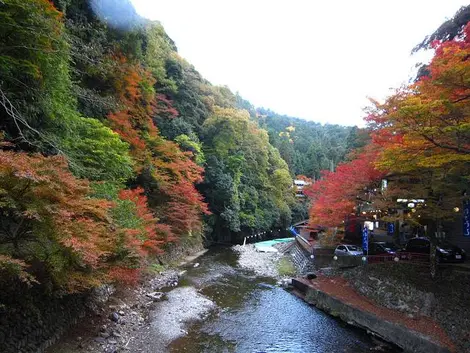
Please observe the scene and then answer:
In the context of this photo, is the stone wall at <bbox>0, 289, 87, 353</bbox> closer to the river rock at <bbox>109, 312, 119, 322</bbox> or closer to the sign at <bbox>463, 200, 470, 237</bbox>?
the river rock at <bbox>109, 312, 119, 322</bbox>

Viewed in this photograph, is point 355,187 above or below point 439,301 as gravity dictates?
above

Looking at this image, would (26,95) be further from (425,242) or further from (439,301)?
(425,242)

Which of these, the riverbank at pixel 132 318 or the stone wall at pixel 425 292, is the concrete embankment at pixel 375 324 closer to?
the stone wall at pixel 425 292

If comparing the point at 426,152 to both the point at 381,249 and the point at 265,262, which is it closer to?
the point at 381,249

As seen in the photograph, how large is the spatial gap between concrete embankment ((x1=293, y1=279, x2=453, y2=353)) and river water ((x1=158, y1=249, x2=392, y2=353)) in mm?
375

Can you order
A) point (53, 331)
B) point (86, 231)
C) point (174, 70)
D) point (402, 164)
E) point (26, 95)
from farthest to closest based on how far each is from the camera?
point (174, 70) → point (402, 164) → point (26, 95) → point (53, 331) → point (86, 231)

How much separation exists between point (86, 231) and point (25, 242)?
1.65m

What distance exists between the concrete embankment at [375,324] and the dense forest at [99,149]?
8388mm

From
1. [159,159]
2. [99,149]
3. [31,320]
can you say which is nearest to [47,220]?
[31,320]

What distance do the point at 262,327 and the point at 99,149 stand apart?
9.80 m

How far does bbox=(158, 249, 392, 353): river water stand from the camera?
10828mm

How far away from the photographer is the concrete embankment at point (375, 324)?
9.80 m

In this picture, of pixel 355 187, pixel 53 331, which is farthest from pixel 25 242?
pixel 355 187

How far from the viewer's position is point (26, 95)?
10.2 metres
